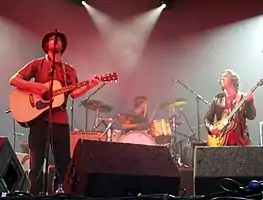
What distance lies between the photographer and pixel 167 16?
6082 millimetres

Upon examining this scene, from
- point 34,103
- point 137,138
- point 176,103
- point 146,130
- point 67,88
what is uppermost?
point 176,103

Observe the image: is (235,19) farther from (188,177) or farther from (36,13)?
(188,177)

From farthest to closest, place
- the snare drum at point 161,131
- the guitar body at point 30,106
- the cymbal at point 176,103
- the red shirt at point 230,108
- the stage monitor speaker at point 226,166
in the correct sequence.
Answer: the cymbal at point 176,103, the snare drum at point 161,131, the red shirt at point 230,108, the guitar body at point 30,106, the stage monitor speaker at point 226,166

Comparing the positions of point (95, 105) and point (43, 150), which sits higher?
point (95, 105)

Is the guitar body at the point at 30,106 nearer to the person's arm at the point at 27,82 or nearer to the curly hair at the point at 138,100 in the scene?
the person's arm at the point at 27,82

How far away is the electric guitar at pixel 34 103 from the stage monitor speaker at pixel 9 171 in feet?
3.32

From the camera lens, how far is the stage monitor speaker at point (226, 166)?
200cm

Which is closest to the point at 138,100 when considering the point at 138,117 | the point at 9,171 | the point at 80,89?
the point at 138,117

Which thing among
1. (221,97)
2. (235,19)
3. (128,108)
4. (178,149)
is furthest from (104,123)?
(235,19)

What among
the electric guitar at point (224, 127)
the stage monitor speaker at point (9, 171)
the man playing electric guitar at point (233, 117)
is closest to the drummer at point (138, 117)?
the man playing electric guitar at point (233, 117)

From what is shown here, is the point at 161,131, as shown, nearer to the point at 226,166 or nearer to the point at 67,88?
the point at 67,88

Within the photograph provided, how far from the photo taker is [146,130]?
5402 mm

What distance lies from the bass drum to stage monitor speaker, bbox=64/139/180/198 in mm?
2809

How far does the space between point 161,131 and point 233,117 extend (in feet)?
3.98
